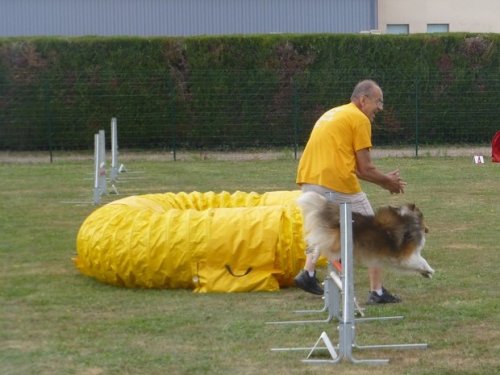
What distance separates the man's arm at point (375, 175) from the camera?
8.41m

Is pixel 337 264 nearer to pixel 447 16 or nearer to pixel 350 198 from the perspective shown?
pixel 350 198

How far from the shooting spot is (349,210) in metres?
6.80

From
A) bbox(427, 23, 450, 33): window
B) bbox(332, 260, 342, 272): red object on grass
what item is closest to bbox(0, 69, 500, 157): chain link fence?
bbox(427, 23, 450, 33): window

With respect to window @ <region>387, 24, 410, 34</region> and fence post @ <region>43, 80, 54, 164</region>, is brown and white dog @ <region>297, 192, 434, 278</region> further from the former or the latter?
window @ <region>387, 24, 410, 34</region>

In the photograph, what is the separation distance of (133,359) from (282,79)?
20.1 metres

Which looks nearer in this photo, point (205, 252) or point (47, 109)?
point (205, 252)

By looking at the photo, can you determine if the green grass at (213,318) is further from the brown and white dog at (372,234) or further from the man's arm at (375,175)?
the man's arm at (375,175)

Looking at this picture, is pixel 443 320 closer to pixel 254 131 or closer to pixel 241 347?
pixel 241 347

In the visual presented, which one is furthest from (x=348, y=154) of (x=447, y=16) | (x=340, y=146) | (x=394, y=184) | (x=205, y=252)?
(x=447, y=16)

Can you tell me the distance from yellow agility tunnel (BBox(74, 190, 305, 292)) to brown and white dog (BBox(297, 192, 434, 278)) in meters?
2.28

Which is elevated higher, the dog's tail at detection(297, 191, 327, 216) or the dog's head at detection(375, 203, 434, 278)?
the dog's tail at detection(297, 191, 327, 216)

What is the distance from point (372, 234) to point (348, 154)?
1359 millimetres

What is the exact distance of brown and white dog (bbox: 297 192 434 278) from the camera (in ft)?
23.7

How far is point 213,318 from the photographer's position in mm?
8508
